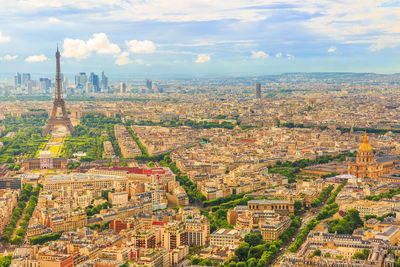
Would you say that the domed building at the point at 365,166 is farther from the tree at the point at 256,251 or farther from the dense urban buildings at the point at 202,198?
the tree at the point at 256,251

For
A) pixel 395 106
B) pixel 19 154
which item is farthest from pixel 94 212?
pixel 395 106

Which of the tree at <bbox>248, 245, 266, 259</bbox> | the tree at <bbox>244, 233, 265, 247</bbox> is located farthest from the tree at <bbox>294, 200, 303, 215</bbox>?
the tree at <bbox>248, 245, 266, 259</bbox>

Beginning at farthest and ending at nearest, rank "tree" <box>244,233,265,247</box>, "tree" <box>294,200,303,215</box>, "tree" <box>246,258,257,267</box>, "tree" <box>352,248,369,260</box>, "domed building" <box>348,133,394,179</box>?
"domed building" <box>348,133,394,179</box> → "tree" <box>294,200,303,215</box> → "tree" <box>244,233,265,247</box> → "tree" <box>246,258,257,267</box> → "tree" <box>352,248,369,260</box>

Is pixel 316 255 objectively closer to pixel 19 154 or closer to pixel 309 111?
pixel 19 154

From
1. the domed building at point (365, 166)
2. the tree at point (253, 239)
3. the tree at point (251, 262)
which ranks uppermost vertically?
the domed building at point (365, 166)

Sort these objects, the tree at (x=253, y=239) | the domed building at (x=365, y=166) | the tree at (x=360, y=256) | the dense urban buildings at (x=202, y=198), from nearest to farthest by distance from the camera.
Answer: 1. the tree at (x=360, y=256)
2. the dense urban buildings at (x=202, y=198)
3. the tree at (x=253, y=239)
4. the domed building at (x=365, y=166)

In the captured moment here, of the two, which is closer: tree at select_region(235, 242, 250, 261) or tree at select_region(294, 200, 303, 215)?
tree at select_region(235, 242, 250, 261)

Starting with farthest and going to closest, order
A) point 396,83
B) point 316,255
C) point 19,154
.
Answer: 1. point 396,83
2. point 19,154
3. point 316,255

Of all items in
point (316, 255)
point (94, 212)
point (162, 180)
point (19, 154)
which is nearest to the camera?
point (316, 255)

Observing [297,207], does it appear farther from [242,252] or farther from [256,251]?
[242,252]

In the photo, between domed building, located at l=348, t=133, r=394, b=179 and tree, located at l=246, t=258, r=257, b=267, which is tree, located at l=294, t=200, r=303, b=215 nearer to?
tree, located at l=246, t=258, r=257, b=267

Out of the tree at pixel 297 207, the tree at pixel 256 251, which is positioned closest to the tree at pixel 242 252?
the tree at pixel 256 251
